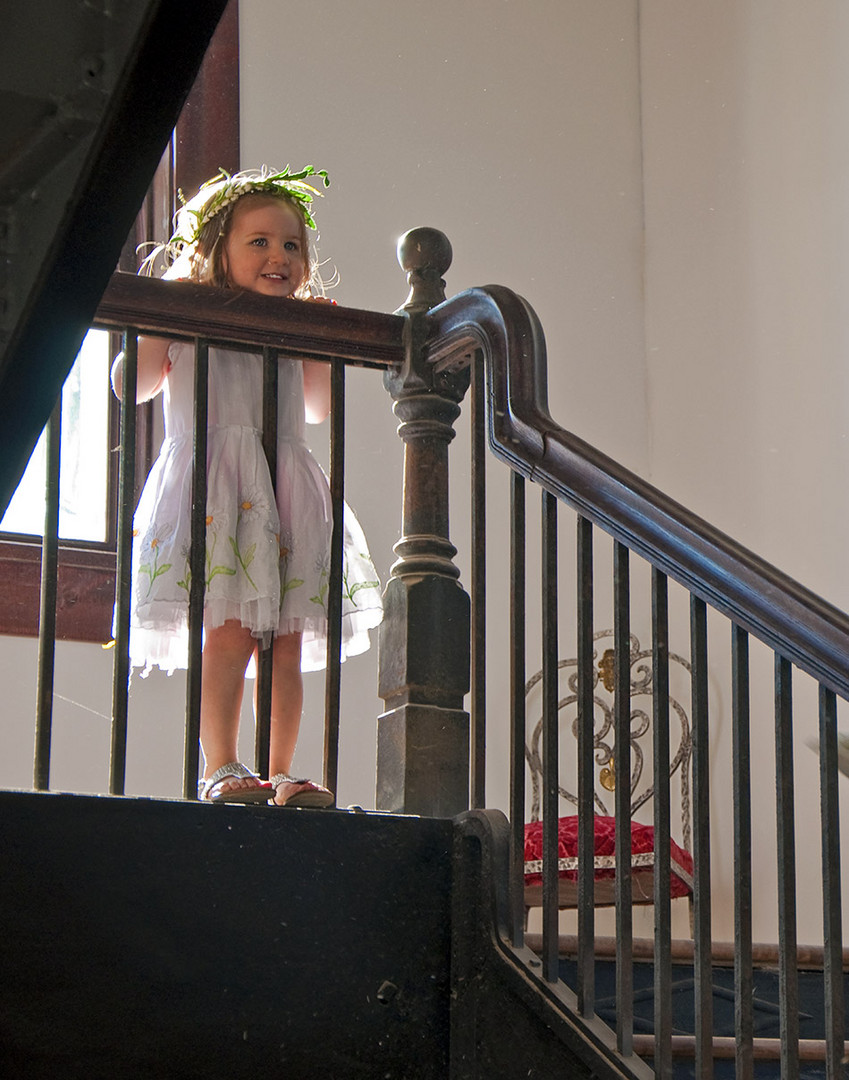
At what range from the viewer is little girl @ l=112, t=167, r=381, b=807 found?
2.41m

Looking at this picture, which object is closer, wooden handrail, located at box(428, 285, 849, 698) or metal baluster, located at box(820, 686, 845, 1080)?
metal baluster, located at box(820, 686, 845, 1080)

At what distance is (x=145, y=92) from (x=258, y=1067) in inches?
58.2

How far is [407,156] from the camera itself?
4.86 m

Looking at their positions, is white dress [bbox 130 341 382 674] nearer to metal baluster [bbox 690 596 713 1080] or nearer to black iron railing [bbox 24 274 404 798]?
black iron railing [bbox 24 274 404 798]

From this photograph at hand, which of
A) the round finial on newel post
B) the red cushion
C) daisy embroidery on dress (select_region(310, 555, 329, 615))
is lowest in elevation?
the red cushion

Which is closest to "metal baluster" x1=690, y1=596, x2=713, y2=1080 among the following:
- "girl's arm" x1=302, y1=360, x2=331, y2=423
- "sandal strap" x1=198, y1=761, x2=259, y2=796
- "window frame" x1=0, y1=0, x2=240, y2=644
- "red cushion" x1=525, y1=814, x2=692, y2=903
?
"sandal strap" x1=198, y1=761, x2=259, y2=796

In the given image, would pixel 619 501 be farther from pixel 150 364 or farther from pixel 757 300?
pixel 757 300

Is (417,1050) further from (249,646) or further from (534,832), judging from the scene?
(534,832)

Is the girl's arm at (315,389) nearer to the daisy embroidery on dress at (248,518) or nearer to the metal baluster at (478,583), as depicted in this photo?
the daisy embroidery on dress at (248,518)

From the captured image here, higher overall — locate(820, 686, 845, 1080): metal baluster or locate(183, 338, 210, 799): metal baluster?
locate(183, 338, 210, 799): metal baluster

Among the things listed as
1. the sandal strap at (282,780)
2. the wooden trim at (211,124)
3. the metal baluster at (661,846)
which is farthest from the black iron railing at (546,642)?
the wooden trim at (211,124)

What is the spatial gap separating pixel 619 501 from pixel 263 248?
1.13 m

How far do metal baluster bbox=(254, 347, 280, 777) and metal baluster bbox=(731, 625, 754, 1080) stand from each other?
0.68 m

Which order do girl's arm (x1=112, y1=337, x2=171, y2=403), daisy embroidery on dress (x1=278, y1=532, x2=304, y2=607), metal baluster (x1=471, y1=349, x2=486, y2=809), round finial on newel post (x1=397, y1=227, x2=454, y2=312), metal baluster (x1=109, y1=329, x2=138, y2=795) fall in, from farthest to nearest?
girl's arm (x1=112, y1=337, x2=171, y2=403)
daisy embroidery on dress (x1=278, y1=532, x2=304, y2=607)
round finial on newel post (x1=397, y1=227, x2=454, y2=312)
metal baluster (x1=471, y1=349, x2=486, y2=809)
metal baluster (x1=109, y1=329, x2=138, y2=795)
